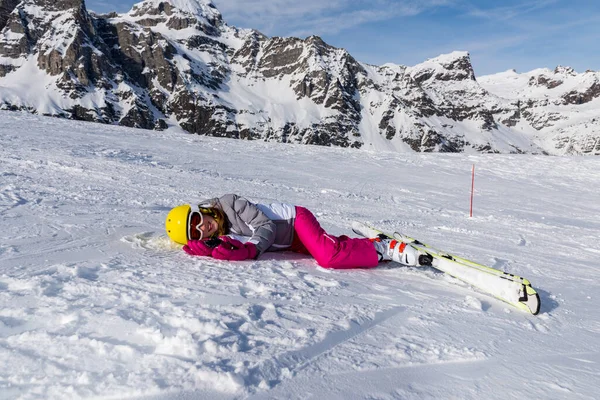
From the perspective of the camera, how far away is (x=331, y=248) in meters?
4.54

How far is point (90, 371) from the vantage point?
2.14 meters

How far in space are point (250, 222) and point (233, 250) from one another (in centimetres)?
48

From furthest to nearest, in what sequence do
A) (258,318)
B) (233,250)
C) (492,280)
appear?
(233,250) → (492,280) → (258,318)

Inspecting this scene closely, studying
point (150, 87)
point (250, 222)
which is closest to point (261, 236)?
point (250, 222)

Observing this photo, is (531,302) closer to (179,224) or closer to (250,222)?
(250,222)

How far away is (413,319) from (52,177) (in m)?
7.78

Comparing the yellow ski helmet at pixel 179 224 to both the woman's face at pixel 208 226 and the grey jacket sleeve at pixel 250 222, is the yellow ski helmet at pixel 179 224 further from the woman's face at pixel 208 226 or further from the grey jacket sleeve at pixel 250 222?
the grey jacket sleeve at pixel 250 222

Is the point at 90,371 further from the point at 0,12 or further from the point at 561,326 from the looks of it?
the point at 0,12

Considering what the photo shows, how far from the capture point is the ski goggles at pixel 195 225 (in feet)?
14.7

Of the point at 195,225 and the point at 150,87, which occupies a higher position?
the point at 150,87

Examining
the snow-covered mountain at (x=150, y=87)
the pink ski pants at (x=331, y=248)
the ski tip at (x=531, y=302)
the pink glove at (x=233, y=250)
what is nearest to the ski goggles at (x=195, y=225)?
the pink glove at (x=233, y=250)

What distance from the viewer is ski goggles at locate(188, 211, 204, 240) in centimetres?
447

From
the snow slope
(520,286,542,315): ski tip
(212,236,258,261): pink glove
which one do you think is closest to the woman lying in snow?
(212,236,258,261): pink glove

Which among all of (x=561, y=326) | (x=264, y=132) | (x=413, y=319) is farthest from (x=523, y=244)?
(x=264, y=132)
